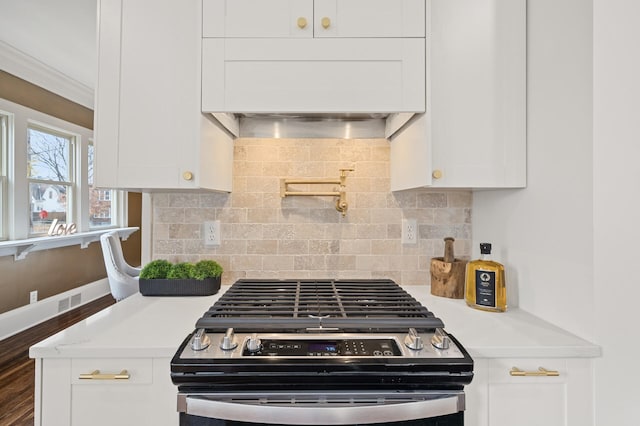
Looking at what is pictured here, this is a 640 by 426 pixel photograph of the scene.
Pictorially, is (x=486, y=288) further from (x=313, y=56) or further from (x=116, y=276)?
(x=116, y=276)

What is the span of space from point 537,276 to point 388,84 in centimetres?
94

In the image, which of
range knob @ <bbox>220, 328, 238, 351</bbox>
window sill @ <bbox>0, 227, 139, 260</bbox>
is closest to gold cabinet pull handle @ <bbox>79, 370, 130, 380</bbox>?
range knob @ <bbox>220, 328, 238, 351</bbox>

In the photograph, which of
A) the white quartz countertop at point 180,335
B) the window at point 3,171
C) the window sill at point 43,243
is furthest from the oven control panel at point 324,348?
the window at point 3,171

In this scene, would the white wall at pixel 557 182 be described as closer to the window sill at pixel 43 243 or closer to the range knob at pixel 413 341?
the range knob at pixel 413 341

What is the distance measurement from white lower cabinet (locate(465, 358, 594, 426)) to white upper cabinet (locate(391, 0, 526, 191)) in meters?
0.67

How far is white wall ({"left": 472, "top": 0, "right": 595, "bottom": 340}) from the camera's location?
1.19 meters

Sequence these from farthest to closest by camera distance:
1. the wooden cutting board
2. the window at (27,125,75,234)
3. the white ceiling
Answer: the window at (27,125,75,234) < the white ceiling < the wooden cutting board

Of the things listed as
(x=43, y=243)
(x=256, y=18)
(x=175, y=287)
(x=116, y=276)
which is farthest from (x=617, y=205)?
(x=43, y=243)

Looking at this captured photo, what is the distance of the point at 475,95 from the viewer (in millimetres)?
1436

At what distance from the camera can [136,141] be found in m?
1.45

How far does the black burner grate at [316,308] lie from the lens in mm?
1181

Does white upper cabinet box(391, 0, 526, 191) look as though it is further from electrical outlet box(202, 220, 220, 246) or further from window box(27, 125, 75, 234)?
window box(27, 125, 75, 234)

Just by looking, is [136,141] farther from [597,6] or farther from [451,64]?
[597,6]

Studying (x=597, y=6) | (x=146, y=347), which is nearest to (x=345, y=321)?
(x=146, y=347)
